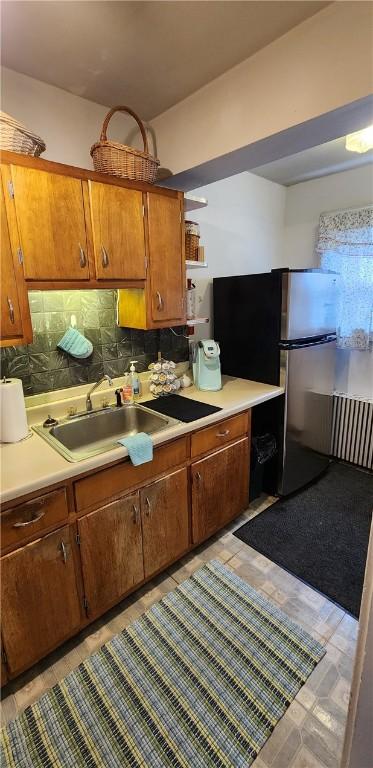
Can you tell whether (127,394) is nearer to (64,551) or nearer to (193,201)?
(64,551)

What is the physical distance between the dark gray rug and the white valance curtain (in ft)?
3.96

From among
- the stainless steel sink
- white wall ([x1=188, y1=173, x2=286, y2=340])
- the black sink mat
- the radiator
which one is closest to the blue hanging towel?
the stainless steel sink

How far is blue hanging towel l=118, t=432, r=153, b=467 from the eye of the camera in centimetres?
145

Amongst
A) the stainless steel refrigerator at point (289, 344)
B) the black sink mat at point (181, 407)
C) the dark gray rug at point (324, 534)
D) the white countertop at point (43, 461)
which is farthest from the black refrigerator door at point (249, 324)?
the dark gray rug at point (324, 534)

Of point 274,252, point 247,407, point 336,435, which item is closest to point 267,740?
point 247,407

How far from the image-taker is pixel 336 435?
9.91 ft

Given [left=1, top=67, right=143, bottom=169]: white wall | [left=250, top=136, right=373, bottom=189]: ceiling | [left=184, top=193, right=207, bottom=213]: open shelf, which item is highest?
[left=250, top=136, right=373, bottom=189]: ceiling

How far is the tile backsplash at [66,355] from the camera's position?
170 cm

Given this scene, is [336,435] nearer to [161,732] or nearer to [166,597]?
[166,597]

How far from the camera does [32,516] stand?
1.23 m

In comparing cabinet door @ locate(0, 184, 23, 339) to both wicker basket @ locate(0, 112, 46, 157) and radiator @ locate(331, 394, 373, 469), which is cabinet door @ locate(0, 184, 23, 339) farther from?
radiator @ locate(331, 394, 373, 469)

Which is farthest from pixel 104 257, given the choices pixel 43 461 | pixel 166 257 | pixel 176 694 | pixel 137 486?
pixel 176 694

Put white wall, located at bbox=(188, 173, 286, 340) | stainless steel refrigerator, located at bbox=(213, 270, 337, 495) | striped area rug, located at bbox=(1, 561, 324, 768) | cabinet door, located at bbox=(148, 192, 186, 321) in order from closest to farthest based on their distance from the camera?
striped area rug, located at bbox=(1, 561, 324, 768) < cabinet door, located at bbox=(148, 192, 186, 321) < stainless steel refrigerator, located at bbox=(213, 270, 337, 495) < white wall, located at bbox=(188, 173, 286, 340)

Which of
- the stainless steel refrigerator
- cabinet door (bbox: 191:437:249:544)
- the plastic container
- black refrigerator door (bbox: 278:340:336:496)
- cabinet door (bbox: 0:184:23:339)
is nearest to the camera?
cabinet door (bbox: 0:184:23:339)
